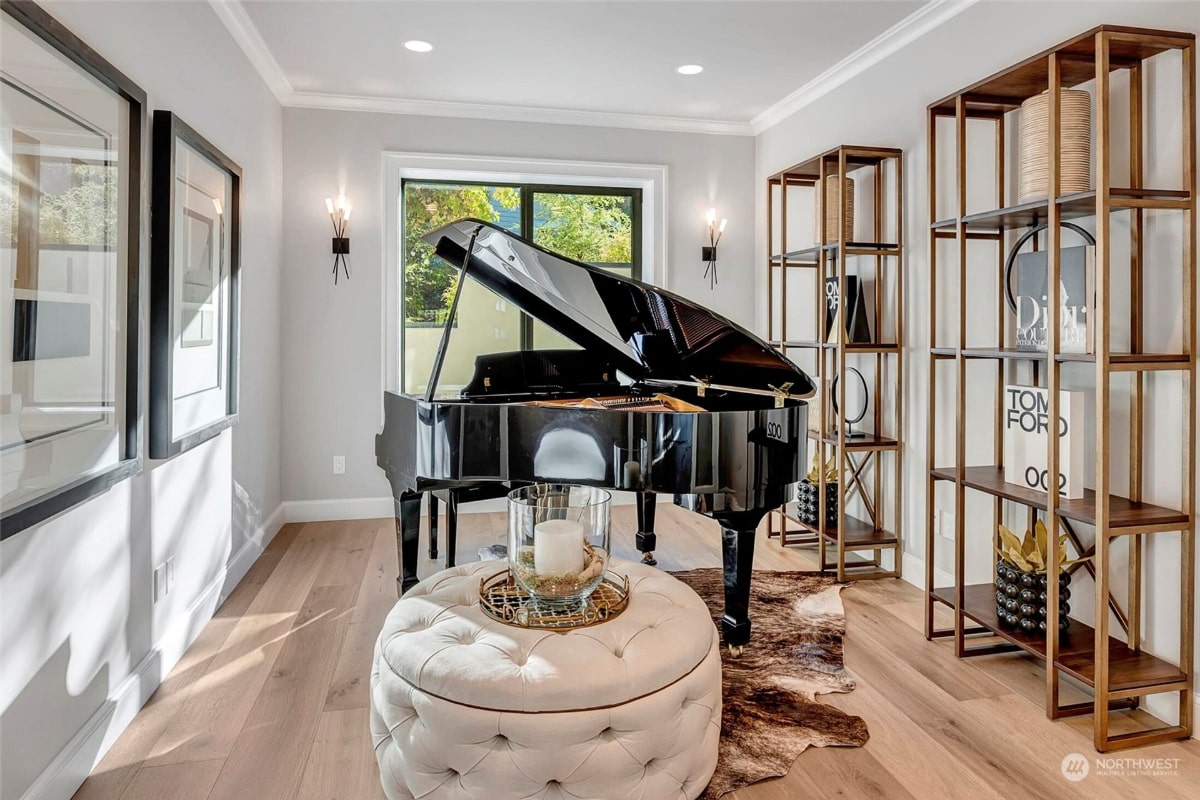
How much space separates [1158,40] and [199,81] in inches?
126

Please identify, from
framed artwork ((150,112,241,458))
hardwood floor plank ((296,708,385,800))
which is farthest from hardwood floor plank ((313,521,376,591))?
hardwood floor plank ((296,708,385,800))

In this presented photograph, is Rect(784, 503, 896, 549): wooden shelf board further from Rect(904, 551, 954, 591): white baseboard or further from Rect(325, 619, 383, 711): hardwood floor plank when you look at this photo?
Rect(325, 619, 383, 711): hardwood floor plank

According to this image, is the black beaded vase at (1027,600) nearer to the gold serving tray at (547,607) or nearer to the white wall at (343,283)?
the gold serving tray at (547,607)

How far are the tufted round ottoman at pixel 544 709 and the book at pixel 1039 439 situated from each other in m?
1.36

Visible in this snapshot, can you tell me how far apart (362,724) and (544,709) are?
0.96 meters

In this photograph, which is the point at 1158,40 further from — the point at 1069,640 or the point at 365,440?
the point at 365,440

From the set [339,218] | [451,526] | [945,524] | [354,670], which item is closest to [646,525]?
[451,526]

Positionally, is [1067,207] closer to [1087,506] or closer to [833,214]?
[1087,506]

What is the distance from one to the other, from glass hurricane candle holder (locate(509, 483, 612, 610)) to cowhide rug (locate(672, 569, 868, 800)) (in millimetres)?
645

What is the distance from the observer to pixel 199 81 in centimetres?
277

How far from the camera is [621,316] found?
294 centimetres

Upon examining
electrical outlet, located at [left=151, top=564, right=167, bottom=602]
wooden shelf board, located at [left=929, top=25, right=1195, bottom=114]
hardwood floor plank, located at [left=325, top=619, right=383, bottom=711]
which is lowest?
hardwood floor plank, located at [left=325, top=619, right=383, bottom=711]

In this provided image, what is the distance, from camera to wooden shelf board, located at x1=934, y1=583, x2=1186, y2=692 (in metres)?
2.05

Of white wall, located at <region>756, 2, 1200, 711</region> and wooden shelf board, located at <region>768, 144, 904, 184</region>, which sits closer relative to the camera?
white wall, located at <region>756, 2, 1200, 711</region>
